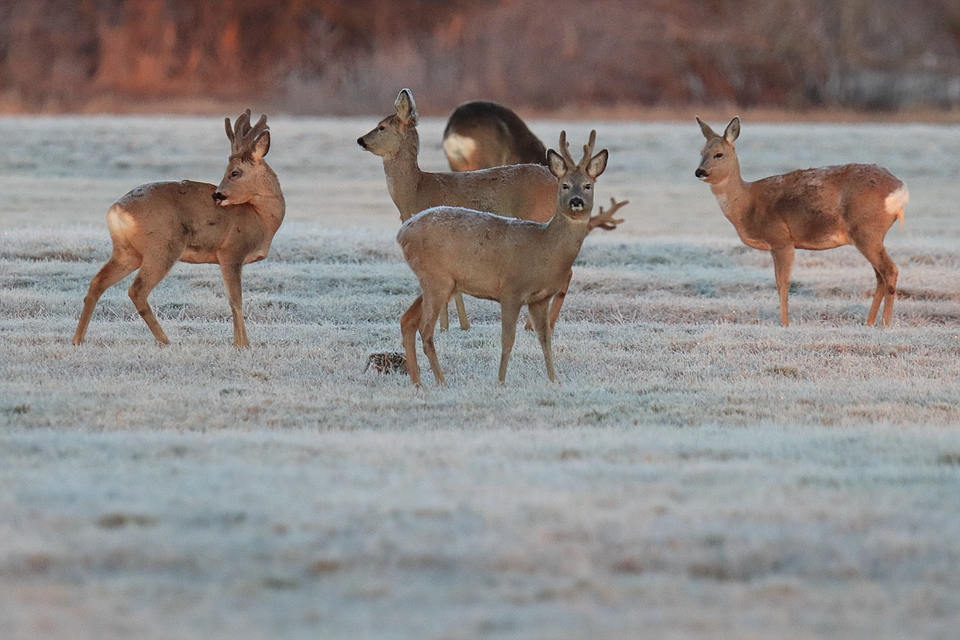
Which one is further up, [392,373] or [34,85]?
[34,85]

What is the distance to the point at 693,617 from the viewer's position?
5477 millimetres

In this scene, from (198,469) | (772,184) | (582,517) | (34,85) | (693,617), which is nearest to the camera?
(693,617)

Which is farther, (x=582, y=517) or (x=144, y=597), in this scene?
(x=582, y=517)

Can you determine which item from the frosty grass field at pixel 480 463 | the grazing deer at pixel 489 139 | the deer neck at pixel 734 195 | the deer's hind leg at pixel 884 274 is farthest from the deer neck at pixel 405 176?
the deer's hind leg at pixel 884 274

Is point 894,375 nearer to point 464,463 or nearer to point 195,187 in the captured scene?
point 464,463

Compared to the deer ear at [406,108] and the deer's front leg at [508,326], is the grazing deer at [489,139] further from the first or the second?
the deer's front leg at [508,326]

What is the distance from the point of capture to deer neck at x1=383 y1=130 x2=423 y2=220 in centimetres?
1260

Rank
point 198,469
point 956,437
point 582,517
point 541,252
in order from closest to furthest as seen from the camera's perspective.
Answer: point 582,517
point 198,469
point 956,437
point 541,252

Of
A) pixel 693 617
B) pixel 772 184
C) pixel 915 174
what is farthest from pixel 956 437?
pixel 915 174

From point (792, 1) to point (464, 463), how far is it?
34.9 m

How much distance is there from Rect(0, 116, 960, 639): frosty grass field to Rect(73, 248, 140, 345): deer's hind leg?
26 cm

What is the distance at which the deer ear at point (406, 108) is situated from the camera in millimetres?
12445

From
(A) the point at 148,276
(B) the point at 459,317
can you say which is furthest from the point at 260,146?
(B) the point at 459,317

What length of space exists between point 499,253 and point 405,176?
8.87 feet
